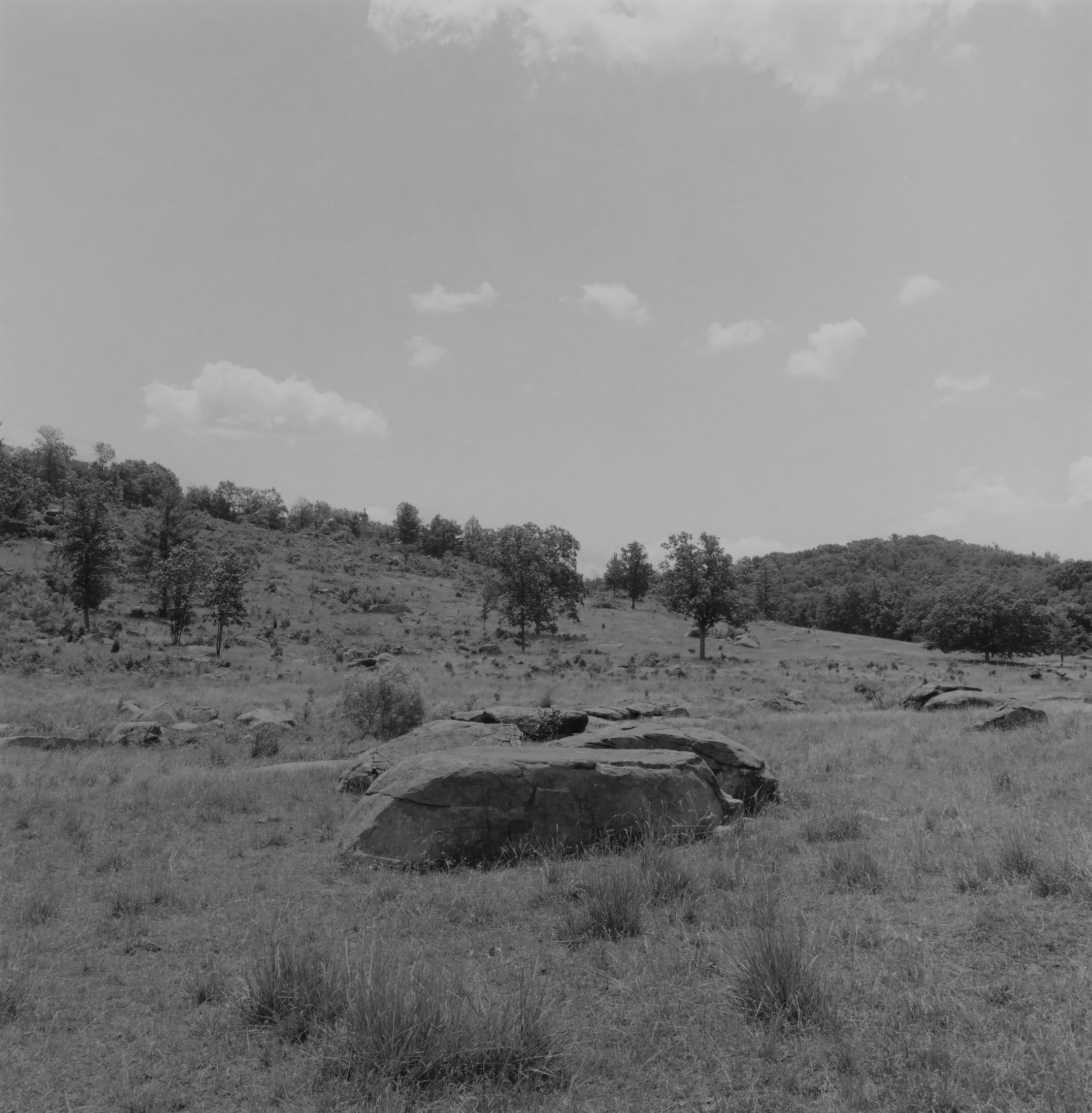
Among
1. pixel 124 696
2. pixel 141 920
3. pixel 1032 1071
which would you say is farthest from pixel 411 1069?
pixel 124 696

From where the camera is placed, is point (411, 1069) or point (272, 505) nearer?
point (411, 1069)

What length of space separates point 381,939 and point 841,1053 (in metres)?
3.90

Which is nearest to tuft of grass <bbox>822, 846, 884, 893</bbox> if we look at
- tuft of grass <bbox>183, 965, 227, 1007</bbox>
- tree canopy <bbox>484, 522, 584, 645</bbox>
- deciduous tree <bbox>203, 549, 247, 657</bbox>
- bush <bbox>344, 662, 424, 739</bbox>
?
tuft of grass <bbox>183, 965, 227, 1007</bbox>

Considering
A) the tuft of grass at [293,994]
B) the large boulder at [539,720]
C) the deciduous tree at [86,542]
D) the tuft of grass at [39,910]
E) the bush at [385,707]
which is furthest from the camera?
the deciduous tree at [86,542]

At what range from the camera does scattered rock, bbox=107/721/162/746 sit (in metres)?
21.1

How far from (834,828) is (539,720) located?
6.70m

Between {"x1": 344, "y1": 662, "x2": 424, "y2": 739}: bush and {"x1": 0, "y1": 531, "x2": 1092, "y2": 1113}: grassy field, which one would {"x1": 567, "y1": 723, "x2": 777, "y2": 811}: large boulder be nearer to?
{"x1": 0, "y1": 531, "x2": 1092, "y2": 1113}: grassy field

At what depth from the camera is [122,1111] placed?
163 inches

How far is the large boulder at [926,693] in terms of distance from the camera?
25750mm

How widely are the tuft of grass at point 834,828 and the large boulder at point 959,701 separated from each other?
16.0m

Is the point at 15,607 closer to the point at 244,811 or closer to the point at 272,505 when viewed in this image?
the point at 244,811

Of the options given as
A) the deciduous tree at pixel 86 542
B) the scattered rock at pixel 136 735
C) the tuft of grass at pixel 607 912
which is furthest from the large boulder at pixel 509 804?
the deciduous tree at pixel 86 542

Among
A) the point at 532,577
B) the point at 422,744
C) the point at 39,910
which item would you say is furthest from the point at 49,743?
the point at 532,577

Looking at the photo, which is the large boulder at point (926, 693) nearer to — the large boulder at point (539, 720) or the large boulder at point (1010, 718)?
the large boulder at point (1010, 718)
